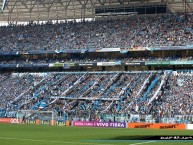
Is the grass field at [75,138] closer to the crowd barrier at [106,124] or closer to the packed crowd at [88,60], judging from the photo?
the crowd barrier at [106,124]

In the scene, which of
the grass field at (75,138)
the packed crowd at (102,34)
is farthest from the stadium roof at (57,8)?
the grass field at (75,138)

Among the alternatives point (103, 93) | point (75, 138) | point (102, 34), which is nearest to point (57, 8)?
point (102, 34)

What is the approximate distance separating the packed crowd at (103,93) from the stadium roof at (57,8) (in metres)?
13.2

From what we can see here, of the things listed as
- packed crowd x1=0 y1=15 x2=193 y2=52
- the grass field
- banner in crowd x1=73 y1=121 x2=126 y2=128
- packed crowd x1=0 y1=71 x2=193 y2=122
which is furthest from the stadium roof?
the grass field

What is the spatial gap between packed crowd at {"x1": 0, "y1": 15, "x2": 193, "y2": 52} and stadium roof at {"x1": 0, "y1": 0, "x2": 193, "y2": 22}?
2515 millimetres

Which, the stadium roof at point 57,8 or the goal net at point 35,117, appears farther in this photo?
the stadium roof at point 57,8

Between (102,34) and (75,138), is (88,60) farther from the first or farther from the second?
(75,138)

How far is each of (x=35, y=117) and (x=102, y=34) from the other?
79.6 ft

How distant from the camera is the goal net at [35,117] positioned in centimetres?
6690

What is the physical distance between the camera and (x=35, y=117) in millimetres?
68938

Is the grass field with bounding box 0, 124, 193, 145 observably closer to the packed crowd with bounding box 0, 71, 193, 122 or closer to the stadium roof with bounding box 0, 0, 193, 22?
the packed crowd with bounding box 0, 71, 193, 122

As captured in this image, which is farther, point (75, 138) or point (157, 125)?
point (157, 125)

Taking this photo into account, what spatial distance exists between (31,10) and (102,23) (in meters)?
13.4

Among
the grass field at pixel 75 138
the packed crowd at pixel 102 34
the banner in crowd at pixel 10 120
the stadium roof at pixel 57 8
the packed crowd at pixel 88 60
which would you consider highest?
the stadium roof at pixel 57 8
